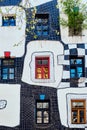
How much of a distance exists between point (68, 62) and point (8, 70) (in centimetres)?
189

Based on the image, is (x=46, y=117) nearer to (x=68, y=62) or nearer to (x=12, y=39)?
(x=68, y=62)

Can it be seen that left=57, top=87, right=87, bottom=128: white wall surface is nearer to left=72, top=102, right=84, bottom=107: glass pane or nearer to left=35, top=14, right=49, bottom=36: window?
left=72, top=102, right=84, bottom=107: glass pane

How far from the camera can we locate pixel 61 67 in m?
12.6

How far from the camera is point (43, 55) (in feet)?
41.8

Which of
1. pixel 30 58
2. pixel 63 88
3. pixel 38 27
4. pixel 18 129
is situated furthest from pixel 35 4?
pixel 18 129

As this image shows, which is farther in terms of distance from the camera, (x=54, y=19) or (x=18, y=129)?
(x=54, y=19)

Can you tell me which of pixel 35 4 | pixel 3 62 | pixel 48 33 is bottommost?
pixel 3 62

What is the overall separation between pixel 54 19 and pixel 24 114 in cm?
318

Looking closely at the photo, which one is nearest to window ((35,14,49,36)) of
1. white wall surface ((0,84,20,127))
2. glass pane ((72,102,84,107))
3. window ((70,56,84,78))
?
window ((70,56,84,78))

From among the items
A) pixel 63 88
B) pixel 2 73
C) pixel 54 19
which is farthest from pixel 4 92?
pixel 54 19

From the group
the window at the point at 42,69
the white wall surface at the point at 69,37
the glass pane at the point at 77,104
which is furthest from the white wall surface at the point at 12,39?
the glass pane at the point at 77,104

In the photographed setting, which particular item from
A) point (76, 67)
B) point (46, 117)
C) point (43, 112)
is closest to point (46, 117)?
point (46, 117)

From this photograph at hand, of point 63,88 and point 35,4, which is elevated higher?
point 35,4

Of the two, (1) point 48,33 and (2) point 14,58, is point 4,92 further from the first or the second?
(1) point 48,33
